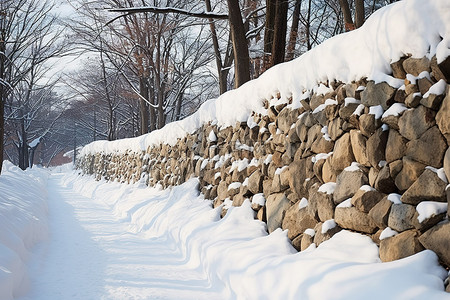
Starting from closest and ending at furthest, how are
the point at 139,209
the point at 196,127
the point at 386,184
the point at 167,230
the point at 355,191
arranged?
1. the point at 386,184
2. the point at 355,191
3. the point at 167,230
4. the point at 196,127
5. the point at 139,209

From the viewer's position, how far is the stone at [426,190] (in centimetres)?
219

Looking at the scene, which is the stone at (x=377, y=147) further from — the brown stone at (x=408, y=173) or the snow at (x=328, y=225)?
the snow at (x=328, y=225)

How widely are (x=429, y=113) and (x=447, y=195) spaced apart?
1.82 ft

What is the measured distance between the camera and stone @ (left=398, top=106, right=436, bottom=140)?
2.34m

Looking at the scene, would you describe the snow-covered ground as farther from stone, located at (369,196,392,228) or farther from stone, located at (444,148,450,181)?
stone, located at (444,148,450,181)

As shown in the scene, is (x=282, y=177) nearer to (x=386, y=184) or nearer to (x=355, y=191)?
(x=355, y=191)

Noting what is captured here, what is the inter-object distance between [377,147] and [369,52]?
0.78m

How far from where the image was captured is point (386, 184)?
2578 millimetres

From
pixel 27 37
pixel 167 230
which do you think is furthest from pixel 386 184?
pixel 27 37

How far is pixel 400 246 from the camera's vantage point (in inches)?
90.7

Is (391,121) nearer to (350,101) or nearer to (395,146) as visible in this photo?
(395,146)

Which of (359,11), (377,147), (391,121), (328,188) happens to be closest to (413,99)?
(391,121)

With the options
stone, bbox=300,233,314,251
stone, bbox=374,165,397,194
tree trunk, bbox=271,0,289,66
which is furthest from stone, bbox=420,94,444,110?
tree trunk, bbox=271,0,289,66

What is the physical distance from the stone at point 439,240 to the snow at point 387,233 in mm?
248
